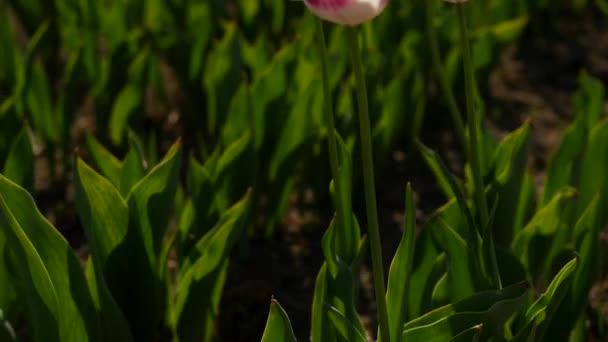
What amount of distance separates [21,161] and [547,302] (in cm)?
98

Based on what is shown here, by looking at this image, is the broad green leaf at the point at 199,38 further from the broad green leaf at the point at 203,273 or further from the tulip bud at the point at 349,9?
the tulip bud at the point at 349,9

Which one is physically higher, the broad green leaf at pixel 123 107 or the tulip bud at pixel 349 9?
the tulip bud at pixel 349 9

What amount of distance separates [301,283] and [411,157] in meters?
0.73

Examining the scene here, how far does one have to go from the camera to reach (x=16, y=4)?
3.26 meters

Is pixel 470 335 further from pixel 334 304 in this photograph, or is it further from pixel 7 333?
pixel 7 333

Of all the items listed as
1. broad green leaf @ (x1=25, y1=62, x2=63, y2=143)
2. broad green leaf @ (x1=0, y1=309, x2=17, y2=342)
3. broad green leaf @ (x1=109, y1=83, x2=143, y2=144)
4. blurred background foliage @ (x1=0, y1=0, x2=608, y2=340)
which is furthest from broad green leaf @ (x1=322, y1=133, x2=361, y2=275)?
broad green leaf @ (x1=25, y1=62, x2=63, y2=143)

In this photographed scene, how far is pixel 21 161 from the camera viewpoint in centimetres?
200

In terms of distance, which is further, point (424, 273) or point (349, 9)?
point (424, 273)

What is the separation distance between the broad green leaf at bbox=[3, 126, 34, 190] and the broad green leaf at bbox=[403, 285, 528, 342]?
838 mm

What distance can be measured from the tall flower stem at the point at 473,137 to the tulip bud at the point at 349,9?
0.97 ft

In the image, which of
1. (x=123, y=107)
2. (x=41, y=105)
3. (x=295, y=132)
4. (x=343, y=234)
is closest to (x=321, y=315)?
(x=343, y=234)

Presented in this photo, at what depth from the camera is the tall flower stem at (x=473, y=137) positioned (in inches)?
57.8

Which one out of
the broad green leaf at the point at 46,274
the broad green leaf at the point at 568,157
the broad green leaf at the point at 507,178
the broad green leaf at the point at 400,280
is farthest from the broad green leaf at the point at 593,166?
the broad green leaf at the point at 46,274

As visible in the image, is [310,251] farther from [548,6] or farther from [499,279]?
[548,6]
